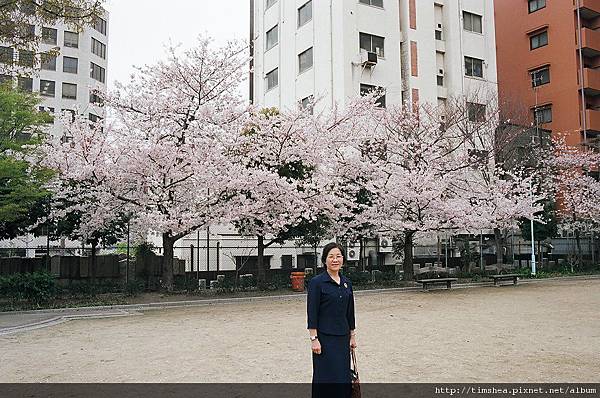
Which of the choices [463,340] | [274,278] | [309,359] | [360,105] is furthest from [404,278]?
[309,359]

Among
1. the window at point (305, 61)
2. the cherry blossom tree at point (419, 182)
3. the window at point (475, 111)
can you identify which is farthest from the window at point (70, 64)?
the window at point (475, 111)

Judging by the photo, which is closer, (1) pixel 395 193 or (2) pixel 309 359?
(2) pixel 309 359

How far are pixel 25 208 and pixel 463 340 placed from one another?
13.1 m

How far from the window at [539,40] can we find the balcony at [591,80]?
155 inches

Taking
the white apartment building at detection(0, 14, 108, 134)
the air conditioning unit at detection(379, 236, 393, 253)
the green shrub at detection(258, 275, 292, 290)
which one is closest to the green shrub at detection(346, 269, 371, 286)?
the green shrub at detection(258, 275, 292, 290)

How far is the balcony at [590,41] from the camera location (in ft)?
132

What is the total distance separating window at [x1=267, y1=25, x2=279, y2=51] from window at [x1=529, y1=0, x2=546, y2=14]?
67.2 feet

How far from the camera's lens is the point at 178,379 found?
722 centimetres

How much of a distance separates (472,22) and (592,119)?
11.6 metres

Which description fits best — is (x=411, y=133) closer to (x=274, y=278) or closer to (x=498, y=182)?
(x=498, y=182)

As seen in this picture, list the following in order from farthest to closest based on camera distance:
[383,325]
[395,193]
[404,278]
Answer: [404,278], [395,193], [383,325]

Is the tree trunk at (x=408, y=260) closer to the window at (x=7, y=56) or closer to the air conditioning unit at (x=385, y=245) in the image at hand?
the air conditioning unit at (x=385, y=245)

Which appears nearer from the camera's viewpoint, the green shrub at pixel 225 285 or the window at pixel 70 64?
the green shrub at pixel 225 285

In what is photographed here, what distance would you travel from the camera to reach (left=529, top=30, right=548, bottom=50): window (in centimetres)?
4228
